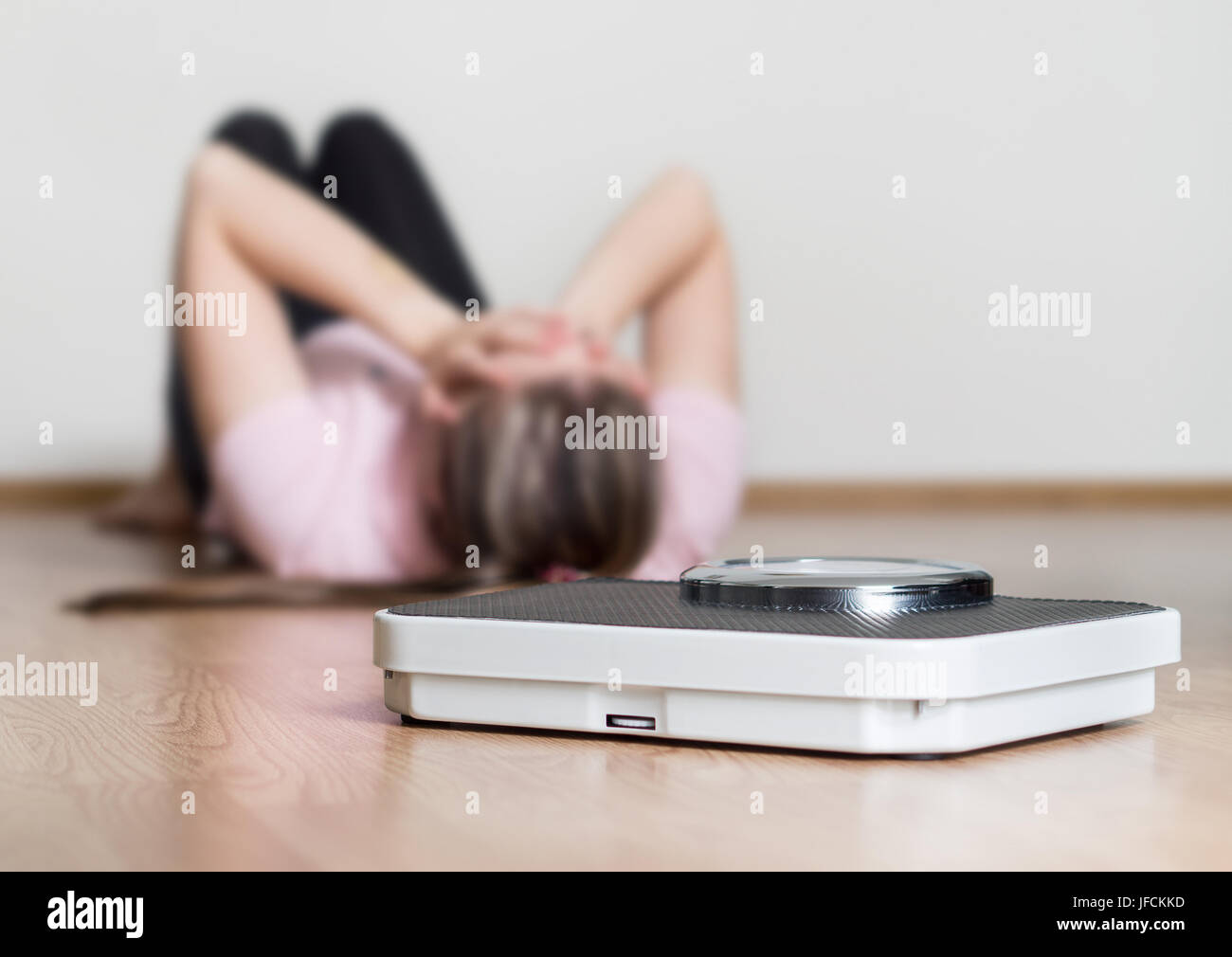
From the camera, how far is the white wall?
322 centimetres

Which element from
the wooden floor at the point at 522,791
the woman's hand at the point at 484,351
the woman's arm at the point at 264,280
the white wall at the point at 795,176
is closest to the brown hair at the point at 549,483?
the woman's hand at the point at 484,351

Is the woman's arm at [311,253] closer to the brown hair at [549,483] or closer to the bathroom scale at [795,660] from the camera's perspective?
the brown hair at [549,483]

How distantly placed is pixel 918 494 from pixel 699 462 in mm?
1823

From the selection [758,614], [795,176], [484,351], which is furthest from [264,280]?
[795,176]

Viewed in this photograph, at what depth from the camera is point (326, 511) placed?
4.79ft

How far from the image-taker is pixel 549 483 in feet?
4.00

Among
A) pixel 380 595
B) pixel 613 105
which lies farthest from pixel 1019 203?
pixel 380 595

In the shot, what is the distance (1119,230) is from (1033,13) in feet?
1.80

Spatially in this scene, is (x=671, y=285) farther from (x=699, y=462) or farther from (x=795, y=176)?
(x=795, y=176)

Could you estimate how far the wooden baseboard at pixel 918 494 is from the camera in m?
3.21

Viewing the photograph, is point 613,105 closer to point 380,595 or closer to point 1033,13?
point 1033,13

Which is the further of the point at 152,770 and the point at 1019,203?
the point at 1019,203

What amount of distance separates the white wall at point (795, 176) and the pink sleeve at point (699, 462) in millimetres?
1739
